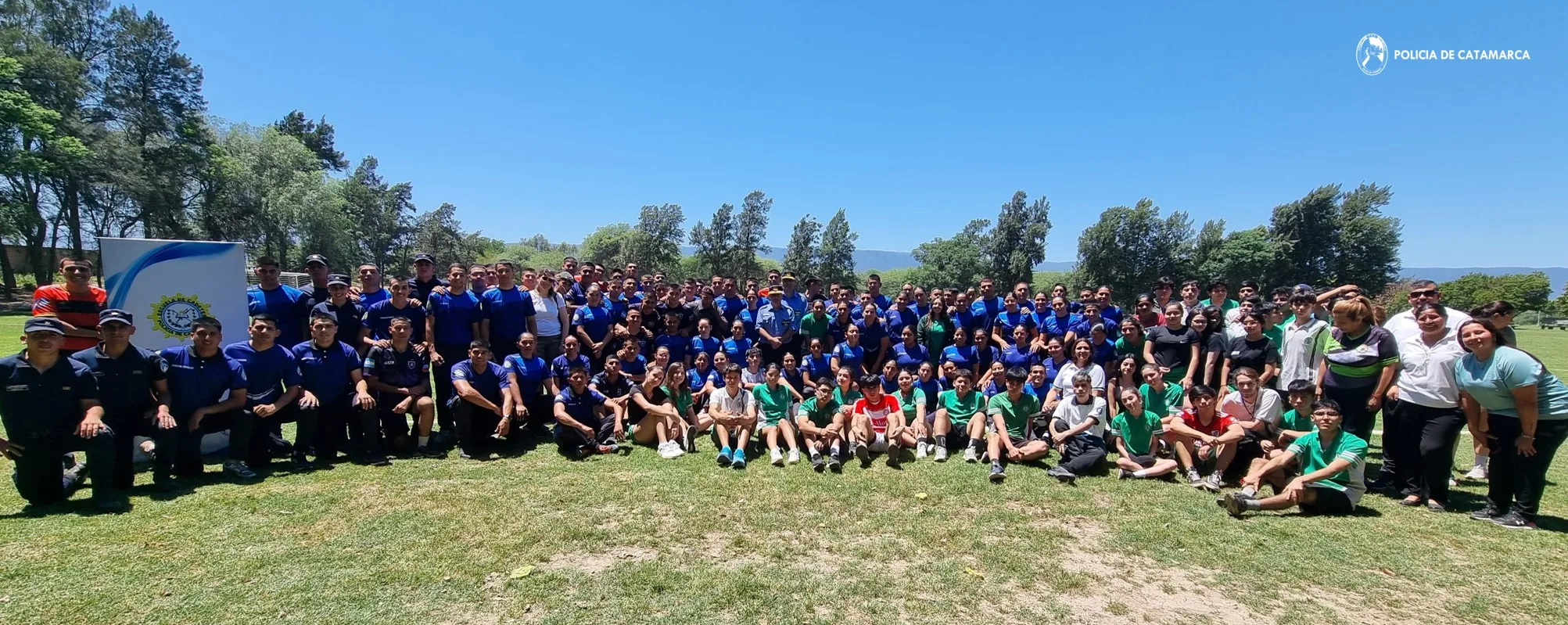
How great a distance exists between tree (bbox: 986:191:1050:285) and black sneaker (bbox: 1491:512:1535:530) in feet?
179

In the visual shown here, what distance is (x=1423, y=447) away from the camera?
17.7 feet

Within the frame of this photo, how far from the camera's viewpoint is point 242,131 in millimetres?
43312

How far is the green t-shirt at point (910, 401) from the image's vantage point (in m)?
7.54

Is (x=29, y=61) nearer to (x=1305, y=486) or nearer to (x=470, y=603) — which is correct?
(x=470, y=603)

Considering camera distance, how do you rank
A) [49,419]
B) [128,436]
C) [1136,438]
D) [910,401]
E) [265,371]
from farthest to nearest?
[910,401] → [1136,438] → [265,371] → [128,436] → [49,419]

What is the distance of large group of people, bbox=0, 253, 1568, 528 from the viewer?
198 inches

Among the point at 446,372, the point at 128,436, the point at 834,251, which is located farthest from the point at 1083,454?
the point at 834,251

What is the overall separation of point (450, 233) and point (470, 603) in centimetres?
7079

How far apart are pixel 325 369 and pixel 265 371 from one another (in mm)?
461

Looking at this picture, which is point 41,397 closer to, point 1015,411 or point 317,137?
point 1015,411

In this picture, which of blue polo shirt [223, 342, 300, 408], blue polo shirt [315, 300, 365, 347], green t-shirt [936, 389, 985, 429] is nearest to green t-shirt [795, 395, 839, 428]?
green t-shirt [936, 389, 985, 429]

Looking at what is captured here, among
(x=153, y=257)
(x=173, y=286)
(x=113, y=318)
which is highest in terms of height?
(x=153, y=257)

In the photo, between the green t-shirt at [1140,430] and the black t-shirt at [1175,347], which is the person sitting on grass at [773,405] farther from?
the black t-shirt at [1175,347]

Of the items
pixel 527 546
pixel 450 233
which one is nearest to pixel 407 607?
pixel 527 546
